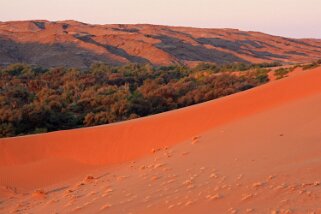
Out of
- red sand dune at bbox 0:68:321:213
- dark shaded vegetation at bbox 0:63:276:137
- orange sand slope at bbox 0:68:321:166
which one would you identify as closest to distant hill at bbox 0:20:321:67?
dark shaded vegetation at bbox 0:63:276:137

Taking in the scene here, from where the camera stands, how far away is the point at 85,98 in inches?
933

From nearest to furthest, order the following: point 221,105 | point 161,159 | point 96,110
Answer: point 161,159 < point 221,105 < point 96,110

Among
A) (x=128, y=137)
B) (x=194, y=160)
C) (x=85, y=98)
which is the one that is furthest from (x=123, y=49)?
(x=194, y=160)

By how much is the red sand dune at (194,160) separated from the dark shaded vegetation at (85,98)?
18.3 feet

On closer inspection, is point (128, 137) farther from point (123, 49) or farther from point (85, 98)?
point (123, 49)

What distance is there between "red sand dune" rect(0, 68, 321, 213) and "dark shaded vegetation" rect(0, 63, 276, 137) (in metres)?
5.58

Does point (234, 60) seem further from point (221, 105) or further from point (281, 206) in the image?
point (281, 206)

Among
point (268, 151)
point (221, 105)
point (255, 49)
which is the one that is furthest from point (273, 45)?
point (268, 151)

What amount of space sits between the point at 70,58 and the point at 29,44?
10.3 metres

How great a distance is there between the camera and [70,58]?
59.5m

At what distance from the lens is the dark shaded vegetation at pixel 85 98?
63.3 feet

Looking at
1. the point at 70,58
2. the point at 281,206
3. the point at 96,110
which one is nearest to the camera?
the point at 281,206

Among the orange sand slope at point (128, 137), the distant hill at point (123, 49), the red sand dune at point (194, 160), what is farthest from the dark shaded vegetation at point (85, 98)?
the distant hill at point (123, 49)

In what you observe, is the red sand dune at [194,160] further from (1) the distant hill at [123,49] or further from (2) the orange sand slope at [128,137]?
(1) the distant hill at [123,49]
